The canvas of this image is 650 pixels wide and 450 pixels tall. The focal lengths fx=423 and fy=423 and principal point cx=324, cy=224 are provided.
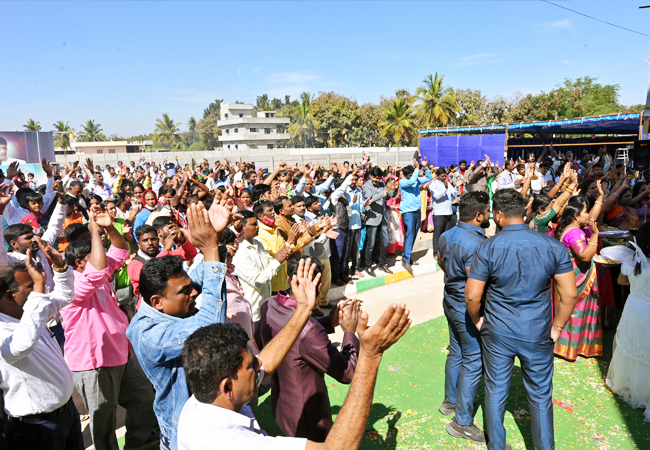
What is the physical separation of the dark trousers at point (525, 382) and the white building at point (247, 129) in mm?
52146

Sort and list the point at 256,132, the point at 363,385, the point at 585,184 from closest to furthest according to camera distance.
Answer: the point at 363,385 → the point at 585,184 → the point at 256,132

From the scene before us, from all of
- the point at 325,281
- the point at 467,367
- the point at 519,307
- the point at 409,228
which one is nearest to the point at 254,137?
the point at 409,228

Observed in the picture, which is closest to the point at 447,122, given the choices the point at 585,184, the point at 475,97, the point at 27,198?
the point at 475,97

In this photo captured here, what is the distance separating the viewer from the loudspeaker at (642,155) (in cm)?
770

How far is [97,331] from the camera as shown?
300 centimetres

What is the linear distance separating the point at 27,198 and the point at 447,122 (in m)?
32.2

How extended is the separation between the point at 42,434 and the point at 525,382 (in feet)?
10.3

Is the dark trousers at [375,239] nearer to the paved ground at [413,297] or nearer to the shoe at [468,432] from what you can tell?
the paved ground at [413,297]

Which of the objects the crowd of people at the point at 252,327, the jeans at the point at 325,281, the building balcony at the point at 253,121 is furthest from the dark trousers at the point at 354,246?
the building balcony at the point at 253,121

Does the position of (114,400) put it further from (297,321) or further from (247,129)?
(247,129)

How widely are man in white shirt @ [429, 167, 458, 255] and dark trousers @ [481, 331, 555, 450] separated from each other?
5.10 metres

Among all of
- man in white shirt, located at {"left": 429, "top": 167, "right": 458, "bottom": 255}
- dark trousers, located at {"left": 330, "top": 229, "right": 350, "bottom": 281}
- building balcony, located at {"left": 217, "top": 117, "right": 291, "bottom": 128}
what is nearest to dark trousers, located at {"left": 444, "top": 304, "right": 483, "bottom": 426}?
dark trousers, located at {"left": 330, "top": 229, "right": 350, "bottom": 281}

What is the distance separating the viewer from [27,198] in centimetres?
548

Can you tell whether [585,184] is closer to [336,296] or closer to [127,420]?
[336,296]
